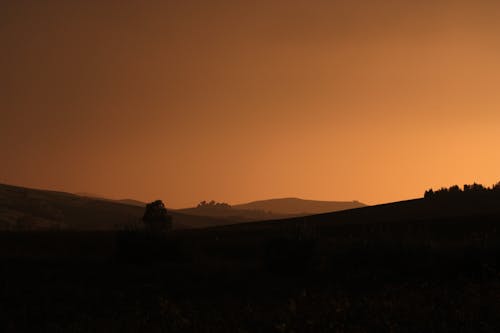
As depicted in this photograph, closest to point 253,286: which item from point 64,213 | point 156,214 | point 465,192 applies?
point 156,214

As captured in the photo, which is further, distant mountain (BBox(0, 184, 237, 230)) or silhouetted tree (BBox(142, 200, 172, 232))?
distant mountain (BBox(0, 184, 237, 230))

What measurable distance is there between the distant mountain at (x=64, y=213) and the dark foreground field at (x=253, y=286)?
93.7 metres

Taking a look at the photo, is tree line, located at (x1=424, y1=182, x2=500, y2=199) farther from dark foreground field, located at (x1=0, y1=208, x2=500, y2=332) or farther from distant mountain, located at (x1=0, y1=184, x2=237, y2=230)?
distant mountain, located at (x1=0, y1=184, x2=237, y2=230)

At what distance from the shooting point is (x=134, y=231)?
18453 millimetres

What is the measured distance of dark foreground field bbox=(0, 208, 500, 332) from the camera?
882 centimetres

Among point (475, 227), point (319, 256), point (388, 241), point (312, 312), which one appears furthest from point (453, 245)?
point (475, 227)

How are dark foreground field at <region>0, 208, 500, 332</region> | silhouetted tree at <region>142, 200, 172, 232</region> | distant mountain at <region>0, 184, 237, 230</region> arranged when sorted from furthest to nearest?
1. distant mountain at <region>0, 184, 237, 230</region>
2. silhouetted tree at <region>142, 200, 172, 232</region>
3. dark foreground field at <region>0, 208, 500, 332</region>

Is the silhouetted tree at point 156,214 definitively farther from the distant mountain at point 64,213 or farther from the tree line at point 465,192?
the distant mountain at point 64,213

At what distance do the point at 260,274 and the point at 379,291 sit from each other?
13.5 feet

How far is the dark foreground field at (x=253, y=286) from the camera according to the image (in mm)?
8820

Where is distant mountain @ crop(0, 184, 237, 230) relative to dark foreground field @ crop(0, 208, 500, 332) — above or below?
above

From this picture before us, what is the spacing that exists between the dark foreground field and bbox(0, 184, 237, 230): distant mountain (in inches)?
3687

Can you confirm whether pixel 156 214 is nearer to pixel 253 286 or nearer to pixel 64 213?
pixel 253 286

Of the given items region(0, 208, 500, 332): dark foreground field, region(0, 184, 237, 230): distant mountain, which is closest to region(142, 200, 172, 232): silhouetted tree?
region(0, 208, 500, 332): dark foreground field
